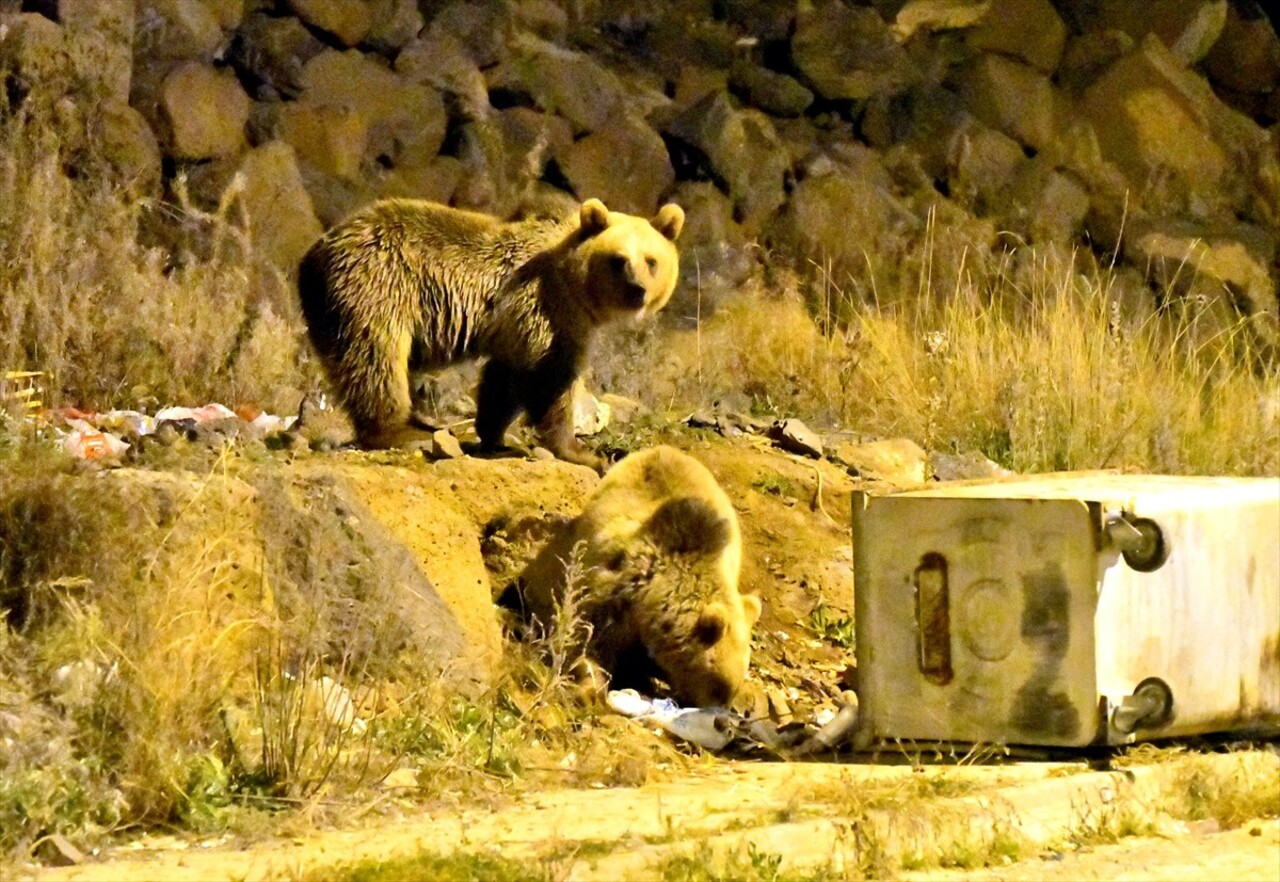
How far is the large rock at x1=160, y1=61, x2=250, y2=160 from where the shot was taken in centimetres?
1180

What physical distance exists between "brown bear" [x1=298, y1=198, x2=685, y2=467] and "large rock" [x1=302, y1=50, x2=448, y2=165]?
4287mm

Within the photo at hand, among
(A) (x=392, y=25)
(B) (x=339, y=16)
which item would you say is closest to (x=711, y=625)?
(B) (x=339, y=16)

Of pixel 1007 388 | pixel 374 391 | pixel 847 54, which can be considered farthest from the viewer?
pixel 847 54

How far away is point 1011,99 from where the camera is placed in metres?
16.5

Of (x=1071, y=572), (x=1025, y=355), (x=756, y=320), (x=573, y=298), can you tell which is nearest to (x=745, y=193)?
(x=756, y=320)

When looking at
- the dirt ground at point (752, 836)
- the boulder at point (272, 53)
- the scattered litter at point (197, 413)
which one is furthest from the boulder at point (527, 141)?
the dirt ground at point (752, 836)

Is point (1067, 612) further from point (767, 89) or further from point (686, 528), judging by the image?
point (767, 89)

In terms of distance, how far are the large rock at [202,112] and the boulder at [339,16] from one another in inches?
34.1

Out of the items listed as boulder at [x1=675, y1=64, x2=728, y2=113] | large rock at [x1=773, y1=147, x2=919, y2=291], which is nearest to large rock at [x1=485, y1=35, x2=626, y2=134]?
boulder at [x1=675, y1=64, x2=728, y2=113]

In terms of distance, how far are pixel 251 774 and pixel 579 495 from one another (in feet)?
9.97

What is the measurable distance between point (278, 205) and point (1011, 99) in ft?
23.5

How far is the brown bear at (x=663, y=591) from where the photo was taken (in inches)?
274

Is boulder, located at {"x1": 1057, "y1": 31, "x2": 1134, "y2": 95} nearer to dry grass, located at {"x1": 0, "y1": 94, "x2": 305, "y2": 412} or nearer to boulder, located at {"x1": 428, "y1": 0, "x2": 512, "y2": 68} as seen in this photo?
boulder, located at {"x1": 428, "y1": 0, "x2": 512, "y2": 68}

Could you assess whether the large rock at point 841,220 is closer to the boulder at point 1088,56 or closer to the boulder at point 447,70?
the boulder at point 447,70
